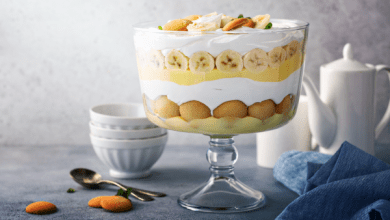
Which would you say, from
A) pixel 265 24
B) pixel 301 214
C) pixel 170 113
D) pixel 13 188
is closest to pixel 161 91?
pixel 170 113

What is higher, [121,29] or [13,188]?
[121,29]

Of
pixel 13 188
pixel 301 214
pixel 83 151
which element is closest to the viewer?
pixel 301 214

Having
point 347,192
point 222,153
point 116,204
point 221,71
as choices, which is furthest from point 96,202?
point 347,192

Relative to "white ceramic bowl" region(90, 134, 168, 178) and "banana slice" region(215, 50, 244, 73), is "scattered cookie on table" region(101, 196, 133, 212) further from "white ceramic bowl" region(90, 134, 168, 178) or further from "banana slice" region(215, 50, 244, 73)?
"banana slice" region(215, 50, 244, 73)

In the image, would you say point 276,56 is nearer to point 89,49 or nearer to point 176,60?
point 176,60

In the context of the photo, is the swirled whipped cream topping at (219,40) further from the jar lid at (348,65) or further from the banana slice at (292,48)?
the jar lid at (348,65)

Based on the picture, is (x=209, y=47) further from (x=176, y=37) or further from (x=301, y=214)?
(x=301, y=214)

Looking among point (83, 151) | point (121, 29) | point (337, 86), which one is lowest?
point (83, 151)
